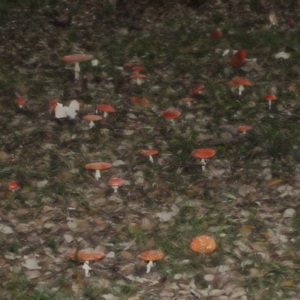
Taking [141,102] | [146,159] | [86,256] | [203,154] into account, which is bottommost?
[146,159]

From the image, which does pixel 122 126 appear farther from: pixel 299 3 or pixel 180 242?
pixel 299 3

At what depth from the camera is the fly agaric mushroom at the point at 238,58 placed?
8477 mm

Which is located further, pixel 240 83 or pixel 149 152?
pixel 240 83

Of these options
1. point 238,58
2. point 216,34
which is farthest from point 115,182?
point 216,34

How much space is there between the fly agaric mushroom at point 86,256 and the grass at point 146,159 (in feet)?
0.36

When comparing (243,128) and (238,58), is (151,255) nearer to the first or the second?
(243,128)

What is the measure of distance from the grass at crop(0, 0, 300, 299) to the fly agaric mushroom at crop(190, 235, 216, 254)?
0.43 ft

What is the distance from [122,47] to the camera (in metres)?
9.31

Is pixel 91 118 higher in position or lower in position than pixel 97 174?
higher

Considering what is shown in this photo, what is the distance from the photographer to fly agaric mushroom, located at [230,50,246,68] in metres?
8.48

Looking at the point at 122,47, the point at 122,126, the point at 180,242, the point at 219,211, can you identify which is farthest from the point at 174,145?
the point at 122,47

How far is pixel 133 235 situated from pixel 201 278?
32.7 inches

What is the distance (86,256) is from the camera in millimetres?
4867

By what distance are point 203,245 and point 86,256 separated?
966mm
